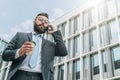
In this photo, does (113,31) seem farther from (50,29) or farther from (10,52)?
(10,52)

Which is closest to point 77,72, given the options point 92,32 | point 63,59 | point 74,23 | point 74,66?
point 74,66

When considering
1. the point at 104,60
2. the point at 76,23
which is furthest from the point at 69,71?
the point at 76,23

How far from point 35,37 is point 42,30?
9 centimetres

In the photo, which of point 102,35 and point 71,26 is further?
point 71,26

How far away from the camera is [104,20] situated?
1891cm

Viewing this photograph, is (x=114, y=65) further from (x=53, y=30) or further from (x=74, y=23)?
(x=53, y=30)

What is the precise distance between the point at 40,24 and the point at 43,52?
249 millimetres

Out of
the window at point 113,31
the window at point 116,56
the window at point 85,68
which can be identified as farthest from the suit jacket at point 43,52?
the window at point 85,68

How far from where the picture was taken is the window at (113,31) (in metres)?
17.6

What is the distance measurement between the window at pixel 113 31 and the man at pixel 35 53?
623 inches

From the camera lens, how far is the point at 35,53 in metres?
1.90

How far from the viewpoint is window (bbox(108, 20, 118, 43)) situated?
691 inches

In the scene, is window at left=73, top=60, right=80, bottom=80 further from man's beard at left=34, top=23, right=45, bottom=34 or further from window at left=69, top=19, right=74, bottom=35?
man's beard at left=34, top=23, right=45, bottom=34

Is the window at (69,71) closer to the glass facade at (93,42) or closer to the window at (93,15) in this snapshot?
the glass facade at (93,42)
